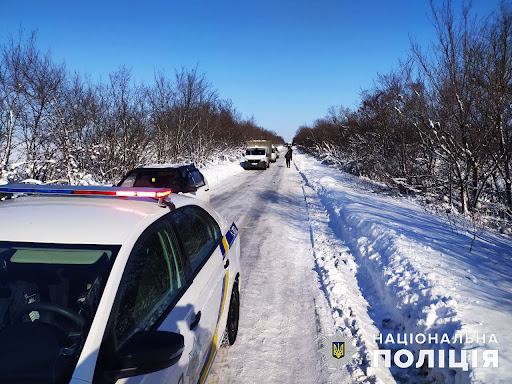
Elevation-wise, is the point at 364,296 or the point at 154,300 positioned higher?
the point at 154,300

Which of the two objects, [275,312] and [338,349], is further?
[275,312]

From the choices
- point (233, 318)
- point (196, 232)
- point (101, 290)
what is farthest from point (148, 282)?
point (233, 318)

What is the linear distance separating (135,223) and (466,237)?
22.1ft

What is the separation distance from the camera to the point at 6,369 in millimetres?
1307

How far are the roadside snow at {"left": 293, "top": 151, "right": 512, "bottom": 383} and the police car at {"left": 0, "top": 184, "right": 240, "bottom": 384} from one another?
7.09 ft

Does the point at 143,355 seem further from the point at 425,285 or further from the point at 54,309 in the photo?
the point at 425,285

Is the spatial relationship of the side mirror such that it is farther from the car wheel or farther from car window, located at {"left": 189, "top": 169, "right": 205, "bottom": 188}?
car window, located at {"left": 189, "top": 169, "right": 205, "bottom": 188}

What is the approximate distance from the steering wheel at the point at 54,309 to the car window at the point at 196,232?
2.88 ft

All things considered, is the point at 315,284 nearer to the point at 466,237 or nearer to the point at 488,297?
the point at 488,297

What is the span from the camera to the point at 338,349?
10.6 ft

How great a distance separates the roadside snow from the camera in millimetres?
2951

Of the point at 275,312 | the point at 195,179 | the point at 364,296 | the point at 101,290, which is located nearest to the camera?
the point at 101,290

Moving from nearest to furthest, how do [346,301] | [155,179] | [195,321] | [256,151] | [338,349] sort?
[195,321], [338,349], [346,301], [155,179], [256,151]

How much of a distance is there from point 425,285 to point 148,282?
3.60 metres
